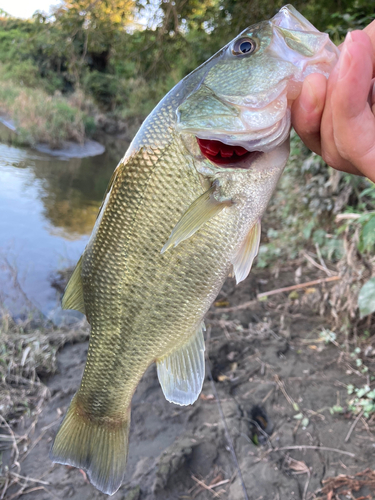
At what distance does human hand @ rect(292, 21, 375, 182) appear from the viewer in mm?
925

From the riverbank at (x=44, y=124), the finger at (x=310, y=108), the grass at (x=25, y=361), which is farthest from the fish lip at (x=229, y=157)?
the riverbank at (x=44, y=124)

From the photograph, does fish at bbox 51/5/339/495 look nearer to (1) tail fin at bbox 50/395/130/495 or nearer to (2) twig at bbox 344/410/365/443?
(1) tail fin at bbox 50/395/130/495

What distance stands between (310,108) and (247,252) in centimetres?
52

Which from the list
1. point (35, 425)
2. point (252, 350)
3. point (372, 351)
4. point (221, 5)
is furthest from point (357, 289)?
point (221, 5)

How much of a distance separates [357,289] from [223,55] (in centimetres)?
261

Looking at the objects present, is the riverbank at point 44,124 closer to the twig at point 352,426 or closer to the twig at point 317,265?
the twig at point 317,265

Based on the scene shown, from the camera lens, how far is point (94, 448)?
62.0 inches

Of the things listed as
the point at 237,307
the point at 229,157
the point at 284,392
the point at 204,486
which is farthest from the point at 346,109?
the point at 237,307

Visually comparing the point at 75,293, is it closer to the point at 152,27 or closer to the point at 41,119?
the point at 152,27

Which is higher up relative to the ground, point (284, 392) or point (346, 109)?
point (346, 109)

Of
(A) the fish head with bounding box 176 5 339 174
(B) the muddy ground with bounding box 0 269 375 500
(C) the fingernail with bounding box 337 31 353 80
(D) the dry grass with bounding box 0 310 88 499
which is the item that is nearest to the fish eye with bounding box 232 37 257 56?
(A) the fish head with bounding box 176 5 339 174

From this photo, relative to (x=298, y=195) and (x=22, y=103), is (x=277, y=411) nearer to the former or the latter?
(x=298, y=195)

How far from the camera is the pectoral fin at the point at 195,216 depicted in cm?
Answer: 119

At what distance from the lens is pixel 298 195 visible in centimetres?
499
